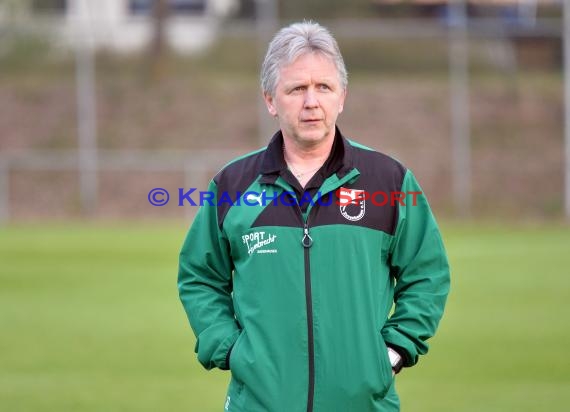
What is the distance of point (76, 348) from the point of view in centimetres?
1021

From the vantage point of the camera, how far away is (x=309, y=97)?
3791 millimetres

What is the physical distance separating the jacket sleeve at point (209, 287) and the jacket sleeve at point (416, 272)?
0.58 m

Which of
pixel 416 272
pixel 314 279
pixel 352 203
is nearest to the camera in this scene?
pixel 314 279

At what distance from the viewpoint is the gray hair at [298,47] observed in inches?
150

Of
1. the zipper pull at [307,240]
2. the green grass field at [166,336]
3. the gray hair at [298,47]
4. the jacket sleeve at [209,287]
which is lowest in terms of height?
the green grass field at [166,336]

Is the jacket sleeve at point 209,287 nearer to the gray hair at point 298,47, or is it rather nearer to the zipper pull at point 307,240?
the zipper pull at point 307,240

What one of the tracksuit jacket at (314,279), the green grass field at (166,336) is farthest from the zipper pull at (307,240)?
the green grass field at (166,336)

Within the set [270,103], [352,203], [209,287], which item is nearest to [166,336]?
[209,287]

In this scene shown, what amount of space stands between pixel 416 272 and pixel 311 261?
0.46 meters

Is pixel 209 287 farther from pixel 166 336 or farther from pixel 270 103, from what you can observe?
pixel 166 336

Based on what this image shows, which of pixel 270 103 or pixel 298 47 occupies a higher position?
pixel 298 47

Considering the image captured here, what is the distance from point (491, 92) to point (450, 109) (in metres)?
1.37

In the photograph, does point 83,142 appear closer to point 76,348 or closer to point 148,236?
point 148,236

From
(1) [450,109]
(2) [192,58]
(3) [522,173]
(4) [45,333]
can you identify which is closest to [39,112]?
(2) [192,58]
